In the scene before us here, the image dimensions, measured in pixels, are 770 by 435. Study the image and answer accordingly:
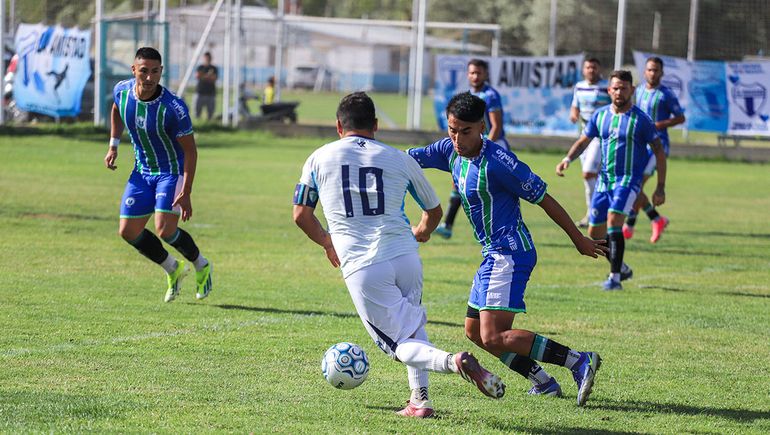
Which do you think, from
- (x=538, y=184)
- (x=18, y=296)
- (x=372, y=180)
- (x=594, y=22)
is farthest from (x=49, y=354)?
(x=594, y=22)

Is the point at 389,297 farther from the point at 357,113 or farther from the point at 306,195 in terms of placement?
the point at 357,113

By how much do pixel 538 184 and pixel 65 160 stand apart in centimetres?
1698

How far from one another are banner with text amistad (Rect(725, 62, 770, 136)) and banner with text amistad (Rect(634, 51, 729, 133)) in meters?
0.22

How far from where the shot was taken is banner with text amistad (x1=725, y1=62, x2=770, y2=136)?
89.6 feet

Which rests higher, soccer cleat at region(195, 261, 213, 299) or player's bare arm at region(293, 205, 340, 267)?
player's bare arm at region(293, 205, 340, 267)

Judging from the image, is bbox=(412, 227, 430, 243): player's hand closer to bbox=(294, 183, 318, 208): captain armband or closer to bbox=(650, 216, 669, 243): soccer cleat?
bbox=(294, 183, 318, 208): captain armband

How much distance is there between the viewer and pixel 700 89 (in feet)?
90.7

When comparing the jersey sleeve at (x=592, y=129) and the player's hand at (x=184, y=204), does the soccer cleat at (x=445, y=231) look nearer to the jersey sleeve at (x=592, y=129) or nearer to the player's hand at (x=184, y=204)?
the jersey sleeve at (x=592, y=129)

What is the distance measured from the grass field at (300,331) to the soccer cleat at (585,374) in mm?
147

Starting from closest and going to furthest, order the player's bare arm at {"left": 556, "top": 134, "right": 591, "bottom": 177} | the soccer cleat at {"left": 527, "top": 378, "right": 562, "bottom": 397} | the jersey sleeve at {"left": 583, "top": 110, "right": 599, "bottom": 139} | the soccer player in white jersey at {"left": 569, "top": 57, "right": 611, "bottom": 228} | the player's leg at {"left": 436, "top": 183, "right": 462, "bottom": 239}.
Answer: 1. the soccer cleat at {"left": 527, "top": 378, "right": 562, "bottom": 397}
2. the player's bare arm at {"left": 556, "top": 134, "right": 591, "bottom": 177}
3. the jersey sleeve at {"left": 583, "top": 110, "right": 599, "bottom": 139}
4. the player's leg at {"left": 436, "top": 183, "right": 462, "bottom": 239}
5. the soccer player in white jersey at {"left": 569, "top": 57, "right": 611, "bottom": 228}

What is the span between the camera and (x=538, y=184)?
6230 mm

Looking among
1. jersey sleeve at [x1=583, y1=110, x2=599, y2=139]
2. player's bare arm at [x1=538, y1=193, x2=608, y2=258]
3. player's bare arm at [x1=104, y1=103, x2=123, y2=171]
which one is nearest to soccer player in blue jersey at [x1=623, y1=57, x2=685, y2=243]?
jersey sleeve at [x1=583, y1=110, x2=599, y2=139]

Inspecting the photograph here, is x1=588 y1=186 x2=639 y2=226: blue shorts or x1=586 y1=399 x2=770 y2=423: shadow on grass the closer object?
x1=586 y1=399 x2=770 y2=423: shadow on grass

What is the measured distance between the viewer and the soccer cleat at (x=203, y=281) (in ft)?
31.5
